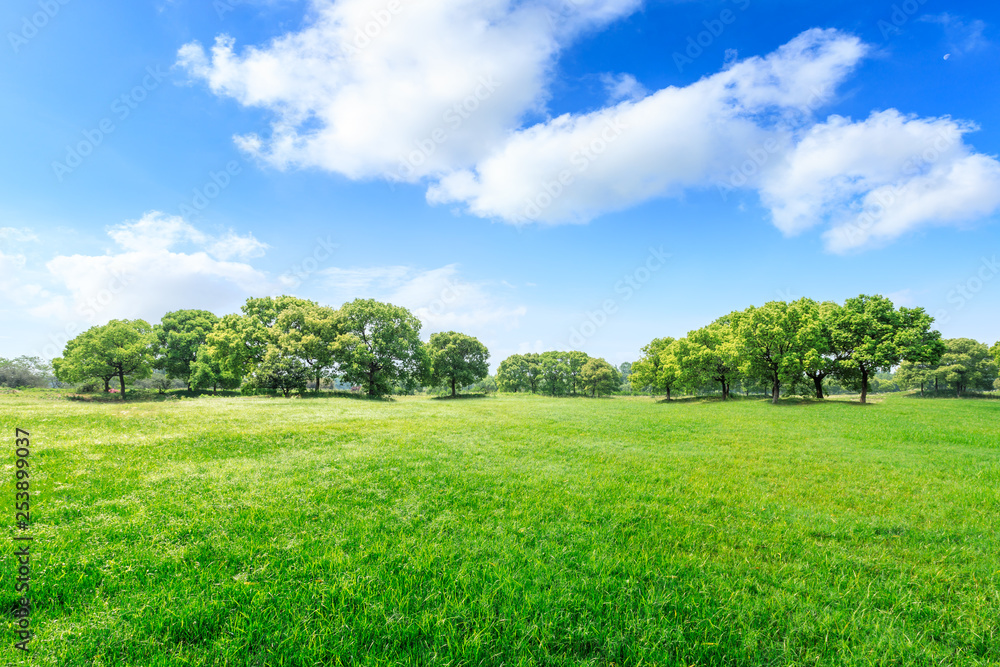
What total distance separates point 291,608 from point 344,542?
1.65m

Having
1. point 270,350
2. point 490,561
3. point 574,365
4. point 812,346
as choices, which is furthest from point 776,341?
point 270,350

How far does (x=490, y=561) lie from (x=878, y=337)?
57868 millimetres

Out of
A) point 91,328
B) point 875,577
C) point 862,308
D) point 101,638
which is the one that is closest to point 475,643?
point 101,638

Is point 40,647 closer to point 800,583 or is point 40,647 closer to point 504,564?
point 504,564

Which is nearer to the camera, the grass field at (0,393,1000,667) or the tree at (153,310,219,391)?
the grass field at (0,393,1000,667)

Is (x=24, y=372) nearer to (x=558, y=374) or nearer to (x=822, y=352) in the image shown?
(x=558, y=374)

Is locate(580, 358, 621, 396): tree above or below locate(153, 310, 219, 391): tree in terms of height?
below

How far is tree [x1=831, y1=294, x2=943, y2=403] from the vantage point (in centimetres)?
3916

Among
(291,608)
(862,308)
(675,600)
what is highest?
(862,308)

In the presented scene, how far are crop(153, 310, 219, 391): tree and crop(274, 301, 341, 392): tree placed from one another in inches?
675

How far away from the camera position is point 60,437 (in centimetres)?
1232

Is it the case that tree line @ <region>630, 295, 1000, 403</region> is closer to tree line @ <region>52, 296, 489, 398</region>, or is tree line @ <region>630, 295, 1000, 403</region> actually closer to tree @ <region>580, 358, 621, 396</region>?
tree @ <region>580, 358, 621, 396</region>

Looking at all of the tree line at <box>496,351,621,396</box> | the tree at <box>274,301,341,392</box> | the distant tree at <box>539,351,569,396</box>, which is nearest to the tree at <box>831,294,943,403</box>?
the tree line at <box>496,351,621,396</box>

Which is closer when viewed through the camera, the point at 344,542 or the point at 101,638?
the point at 101,638
